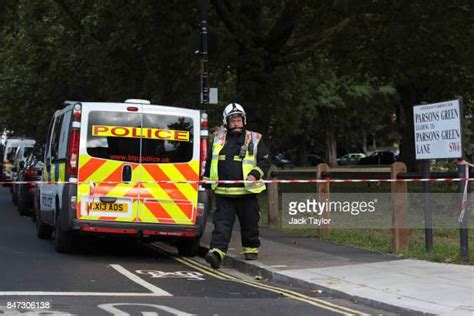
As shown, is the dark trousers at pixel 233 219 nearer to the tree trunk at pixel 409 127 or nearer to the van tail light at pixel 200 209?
the van tail light at pixel 200 209

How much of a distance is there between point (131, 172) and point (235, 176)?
5.44 feet

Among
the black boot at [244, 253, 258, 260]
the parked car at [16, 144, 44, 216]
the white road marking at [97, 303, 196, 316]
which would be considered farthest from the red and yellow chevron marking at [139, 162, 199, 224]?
the parked car at [16, 144, 44, 216]

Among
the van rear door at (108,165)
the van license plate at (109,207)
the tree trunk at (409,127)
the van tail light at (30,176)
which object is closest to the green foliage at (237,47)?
the tree trunk at (409,127)

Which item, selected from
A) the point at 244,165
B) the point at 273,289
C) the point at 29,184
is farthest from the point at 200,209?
the point at 29,184

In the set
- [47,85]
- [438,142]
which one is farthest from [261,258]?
[47,85]

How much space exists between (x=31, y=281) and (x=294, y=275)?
329 centimetres

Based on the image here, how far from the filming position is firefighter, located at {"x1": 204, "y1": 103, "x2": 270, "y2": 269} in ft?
31.9

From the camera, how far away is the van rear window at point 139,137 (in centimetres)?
1020

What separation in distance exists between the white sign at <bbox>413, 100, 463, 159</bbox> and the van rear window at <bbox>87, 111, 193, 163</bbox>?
11.6 ft

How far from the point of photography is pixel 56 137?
1193cm

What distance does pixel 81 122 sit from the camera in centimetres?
1012

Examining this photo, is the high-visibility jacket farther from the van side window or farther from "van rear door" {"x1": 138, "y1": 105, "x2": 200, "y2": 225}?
the van side window

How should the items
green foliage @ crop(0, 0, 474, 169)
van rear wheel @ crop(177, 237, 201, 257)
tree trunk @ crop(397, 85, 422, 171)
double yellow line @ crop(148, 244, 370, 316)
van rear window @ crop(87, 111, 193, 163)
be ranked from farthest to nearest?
tree trunk @ crop(397, 85, 422, 171), green foliage @ crop(0, 0, 474, 169), van rear wheel @ crop(177, 237, 201, 257), van rear window @ crop(87, 111, 193, 163), double yellow line @ crop(148, 244, 370, 316)

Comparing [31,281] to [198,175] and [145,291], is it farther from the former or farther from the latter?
[198,175]
